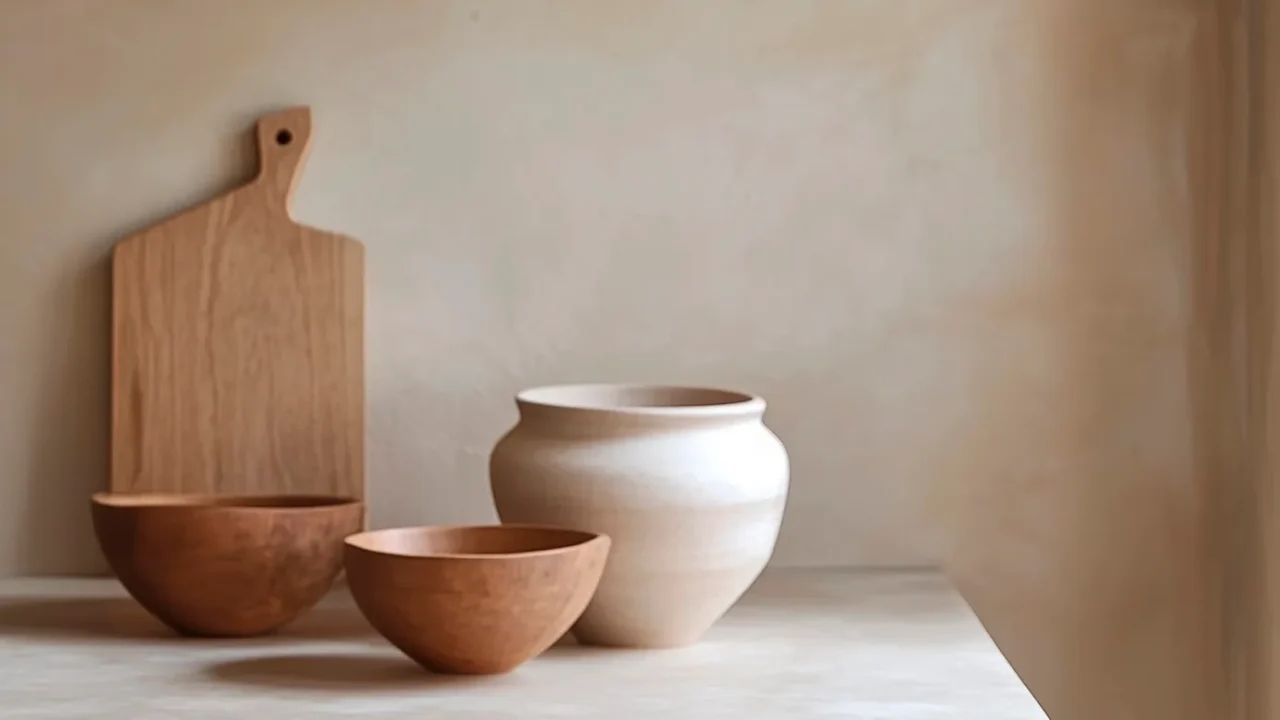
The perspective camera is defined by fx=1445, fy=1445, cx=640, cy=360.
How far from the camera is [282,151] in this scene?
1280 mm

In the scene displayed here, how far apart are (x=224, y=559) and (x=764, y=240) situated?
1.79 feet

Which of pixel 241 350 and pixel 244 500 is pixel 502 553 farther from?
pixel 241 350

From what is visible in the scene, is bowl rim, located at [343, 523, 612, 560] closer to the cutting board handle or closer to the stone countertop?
the stone countertop

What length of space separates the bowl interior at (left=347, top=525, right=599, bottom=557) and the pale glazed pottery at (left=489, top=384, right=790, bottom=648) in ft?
0.09

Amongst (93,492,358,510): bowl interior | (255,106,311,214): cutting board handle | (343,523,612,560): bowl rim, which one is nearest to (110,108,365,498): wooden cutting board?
(255,106,311,214): cutting board handle

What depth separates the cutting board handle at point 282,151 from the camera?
1278 mm

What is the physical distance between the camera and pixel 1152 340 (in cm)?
126

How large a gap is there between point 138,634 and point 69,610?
0.40 feet

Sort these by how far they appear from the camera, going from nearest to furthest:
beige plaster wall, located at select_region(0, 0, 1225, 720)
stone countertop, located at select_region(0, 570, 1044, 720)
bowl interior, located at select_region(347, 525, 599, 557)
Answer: stone countertop, located at select_region(0, 570, 1044, 720) < bowl interior, located at select_region(347, 525, 599, 557) < beige plaster wall, located at select_region(0, 0, 1225, 720)

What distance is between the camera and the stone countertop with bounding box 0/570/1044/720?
0.86 metres

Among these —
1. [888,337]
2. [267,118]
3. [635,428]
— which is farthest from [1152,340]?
[267,118]

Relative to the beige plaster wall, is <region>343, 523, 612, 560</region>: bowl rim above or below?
below

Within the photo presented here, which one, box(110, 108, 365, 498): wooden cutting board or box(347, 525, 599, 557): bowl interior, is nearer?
box(347, 525, 599, 557): bowl interior

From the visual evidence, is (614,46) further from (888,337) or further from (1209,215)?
(1209,215)
